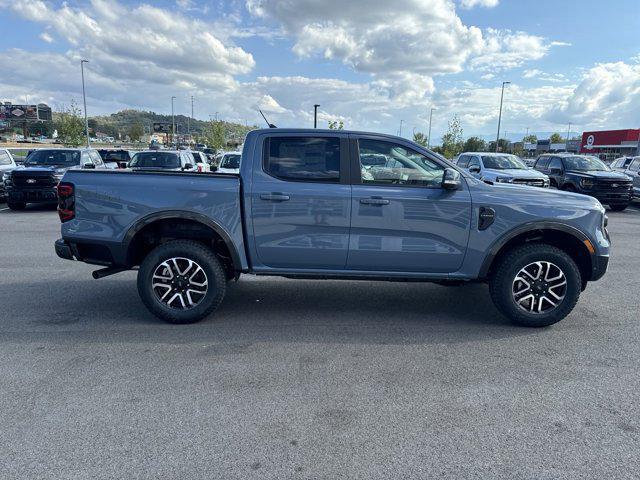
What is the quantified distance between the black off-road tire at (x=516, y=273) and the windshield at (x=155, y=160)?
12.3 m

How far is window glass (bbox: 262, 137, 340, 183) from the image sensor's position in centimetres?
461

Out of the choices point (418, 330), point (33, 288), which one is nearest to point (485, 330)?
point (418, 330)

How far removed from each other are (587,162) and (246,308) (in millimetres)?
15844

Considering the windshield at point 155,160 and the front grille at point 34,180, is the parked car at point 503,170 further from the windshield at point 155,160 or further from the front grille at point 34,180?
the front grille at point 34,180

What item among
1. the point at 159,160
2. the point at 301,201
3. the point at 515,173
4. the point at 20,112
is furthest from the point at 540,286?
the point at 20,112

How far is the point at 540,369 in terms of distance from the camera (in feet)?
12.6

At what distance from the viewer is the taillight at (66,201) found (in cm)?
459

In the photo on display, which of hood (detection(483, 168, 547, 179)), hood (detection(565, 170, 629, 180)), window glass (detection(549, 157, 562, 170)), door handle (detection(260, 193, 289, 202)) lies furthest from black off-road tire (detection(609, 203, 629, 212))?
door handle (detection(260, 193, 289, 202))

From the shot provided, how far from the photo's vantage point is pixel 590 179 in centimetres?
1510

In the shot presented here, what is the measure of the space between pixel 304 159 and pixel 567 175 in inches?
569

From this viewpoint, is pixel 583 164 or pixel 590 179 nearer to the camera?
pixel 590 179

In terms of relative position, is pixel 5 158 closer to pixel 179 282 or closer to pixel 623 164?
pixel 179 282

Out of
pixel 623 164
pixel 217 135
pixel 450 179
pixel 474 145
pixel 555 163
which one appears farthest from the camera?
pixel 474 145

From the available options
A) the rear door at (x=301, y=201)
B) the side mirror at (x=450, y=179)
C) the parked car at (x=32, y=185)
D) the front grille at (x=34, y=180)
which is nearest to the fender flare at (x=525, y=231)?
the side mirror at (x=450, y=179)
